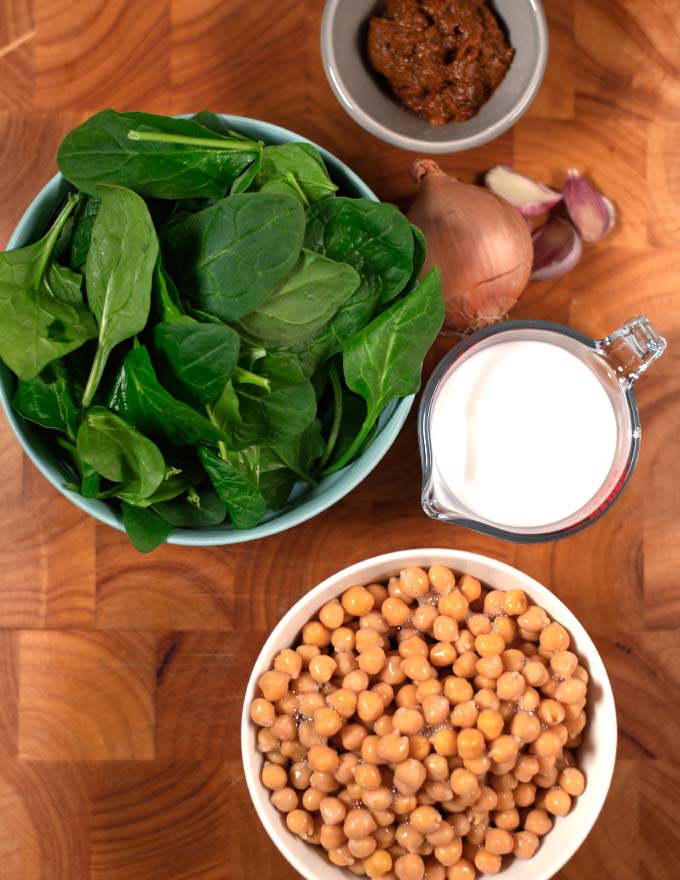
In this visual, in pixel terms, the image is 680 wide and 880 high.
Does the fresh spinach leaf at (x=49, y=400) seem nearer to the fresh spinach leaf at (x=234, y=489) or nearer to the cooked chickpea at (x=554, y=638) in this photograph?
the fresh spinach leaf at (x=234, y=489)

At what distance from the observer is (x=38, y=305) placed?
70 centimetres

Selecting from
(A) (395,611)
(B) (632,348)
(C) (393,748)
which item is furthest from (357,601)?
(B) (632,348)

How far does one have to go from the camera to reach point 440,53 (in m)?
0.85

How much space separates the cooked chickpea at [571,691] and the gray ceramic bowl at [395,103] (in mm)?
506

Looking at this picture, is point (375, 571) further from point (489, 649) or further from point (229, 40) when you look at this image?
point (229, 40)

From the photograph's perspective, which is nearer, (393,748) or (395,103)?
(393,748)

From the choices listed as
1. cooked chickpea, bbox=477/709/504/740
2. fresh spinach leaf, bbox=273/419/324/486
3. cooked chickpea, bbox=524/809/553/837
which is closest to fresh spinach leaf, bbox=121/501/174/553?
fresh spinach leaf, bbox=273/419/324/486

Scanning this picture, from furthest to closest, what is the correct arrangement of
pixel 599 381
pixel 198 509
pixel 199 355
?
pixel 599 381, pixel 198 509, pixel 199 355

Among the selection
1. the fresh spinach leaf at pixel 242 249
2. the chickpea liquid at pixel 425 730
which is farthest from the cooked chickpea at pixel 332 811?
the fresh spinach leaf at pixel 242 249

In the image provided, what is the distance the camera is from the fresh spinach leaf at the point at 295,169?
735mm

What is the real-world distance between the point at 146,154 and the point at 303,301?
0.17 m

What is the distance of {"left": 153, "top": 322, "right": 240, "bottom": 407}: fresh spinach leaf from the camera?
65 cm

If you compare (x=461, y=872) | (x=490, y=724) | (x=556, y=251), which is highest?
(x=556, y=251)

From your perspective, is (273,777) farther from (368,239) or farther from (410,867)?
(368,239)
